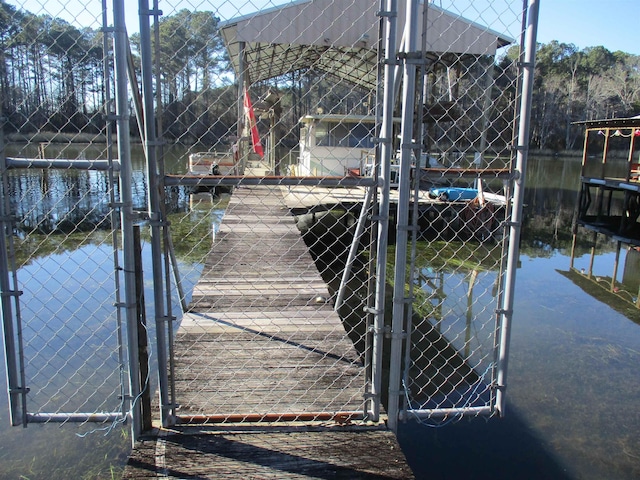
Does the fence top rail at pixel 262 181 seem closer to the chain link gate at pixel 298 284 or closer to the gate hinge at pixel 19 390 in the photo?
the chain link gate at pixel 298 284

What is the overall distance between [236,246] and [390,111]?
15.9 ft

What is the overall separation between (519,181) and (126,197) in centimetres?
184

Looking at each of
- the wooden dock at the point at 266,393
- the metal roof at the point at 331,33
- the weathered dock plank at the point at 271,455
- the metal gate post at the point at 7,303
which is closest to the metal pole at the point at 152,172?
the weathered dock plank at the point at 271,455

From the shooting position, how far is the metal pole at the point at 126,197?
6.72ft

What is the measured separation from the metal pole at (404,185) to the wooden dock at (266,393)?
13.9 inches

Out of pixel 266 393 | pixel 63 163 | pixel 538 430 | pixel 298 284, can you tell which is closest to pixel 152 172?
pixel 63 163

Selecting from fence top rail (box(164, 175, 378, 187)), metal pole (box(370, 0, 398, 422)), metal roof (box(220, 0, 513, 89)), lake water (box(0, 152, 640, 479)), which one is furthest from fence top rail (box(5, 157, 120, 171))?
metal roof (box(220, 0, 513, 89))

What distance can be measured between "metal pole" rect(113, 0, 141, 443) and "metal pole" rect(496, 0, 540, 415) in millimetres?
1790

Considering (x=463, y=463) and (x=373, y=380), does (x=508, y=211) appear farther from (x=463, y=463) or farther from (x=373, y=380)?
(x=463, y=463)

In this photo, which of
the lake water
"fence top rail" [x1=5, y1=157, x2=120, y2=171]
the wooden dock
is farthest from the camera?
the lake water

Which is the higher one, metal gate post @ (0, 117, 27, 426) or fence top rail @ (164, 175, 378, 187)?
fence top rail @ (164, 175, 378, 187)

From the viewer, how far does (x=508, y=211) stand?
2578 millimetres

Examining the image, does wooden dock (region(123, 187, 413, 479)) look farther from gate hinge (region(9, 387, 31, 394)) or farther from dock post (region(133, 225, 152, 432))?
gate hinge (region(9, 387, 31, 394))

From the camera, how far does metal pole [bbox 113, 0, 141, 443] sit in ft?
6.72
